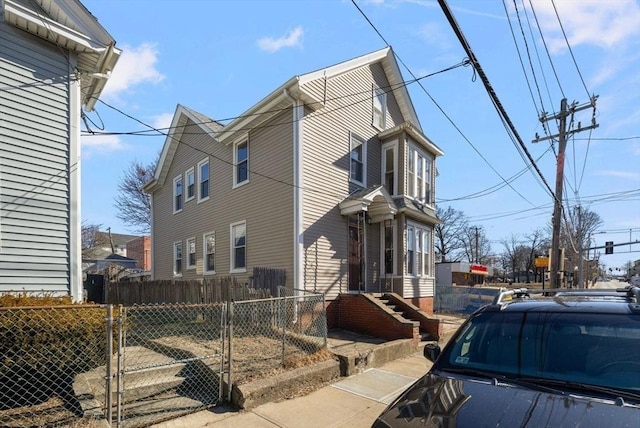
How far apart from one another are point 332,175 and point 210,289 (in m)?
5.01

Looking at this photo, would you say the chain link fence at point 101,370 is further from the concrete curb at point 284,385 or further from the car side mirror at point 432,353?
the car side mirror at point 432,353

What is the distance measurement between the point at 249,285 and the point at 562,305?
9.17 metres

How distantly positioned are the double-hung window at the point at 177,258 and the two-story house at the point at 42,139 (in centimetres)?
1153

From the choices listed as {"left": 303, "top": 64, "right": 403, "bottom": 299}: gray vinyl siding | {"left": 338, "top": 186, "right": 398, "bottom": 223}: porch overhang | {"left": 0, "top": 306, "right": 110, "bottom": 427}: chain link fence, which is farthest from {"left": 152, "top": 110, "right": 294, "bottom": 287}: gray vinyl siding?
{"left": 0, "top": 306, "right": 110, "bottom": 427}: chain link fence

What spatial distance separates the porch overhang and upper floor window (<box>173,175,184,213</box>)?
30.5 ft

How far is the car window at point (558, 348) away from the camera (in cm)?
302

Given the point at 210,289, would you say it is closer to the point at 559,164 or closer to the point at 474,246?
the point at 559,164

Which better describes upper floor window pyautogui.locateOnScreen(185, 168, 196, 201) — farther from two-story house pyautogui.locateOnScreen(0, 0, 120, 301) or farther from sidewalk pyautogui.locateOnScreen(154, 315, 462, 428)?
sidewalk pyautogui.locateOnScreen(154, 315, 462, 428)

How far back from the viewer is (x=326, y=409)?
5738mm

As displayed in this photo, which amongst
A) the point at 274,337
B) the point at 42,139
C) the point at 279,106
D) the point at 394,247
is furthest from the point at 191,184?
the point at 274,337

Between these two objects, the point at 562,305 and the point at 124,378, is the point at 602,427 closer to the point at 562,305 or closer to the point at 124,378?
the point at 562,305

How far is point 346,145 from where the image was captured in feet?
44.1

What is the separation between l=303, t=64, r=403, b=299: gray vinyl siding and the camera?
11828 millimetres

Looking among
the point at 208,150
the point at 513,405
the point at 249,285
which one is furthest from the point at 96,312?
the point at 208,150
